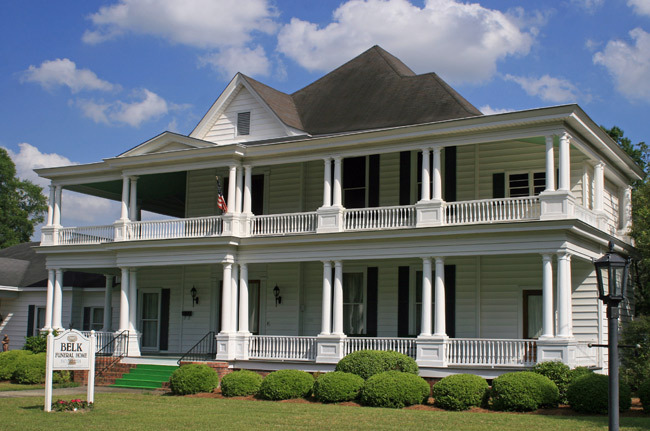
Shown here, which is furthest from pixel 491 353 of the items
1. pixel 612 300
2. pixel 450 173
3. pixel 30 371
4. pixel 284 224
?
pixel 30 371

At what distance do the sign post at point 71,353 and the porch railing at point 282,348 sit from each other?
6882 millimetres

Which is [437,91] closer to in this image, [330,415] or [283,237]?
[283,237]

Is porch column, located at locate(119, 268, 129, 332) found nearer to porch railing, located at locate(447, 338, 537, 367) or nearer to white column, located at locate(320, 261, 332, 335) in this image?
white column, located at locate(320, 261, 332, 335)

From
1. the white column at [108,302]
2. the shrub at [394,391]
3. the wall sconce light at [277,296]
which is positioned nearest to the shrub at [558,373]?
the shrub at [394,391]

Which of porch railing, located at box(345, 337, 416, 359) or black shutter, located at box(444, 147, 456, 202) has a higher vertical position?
black shutter, located at box(444, 147, 456, 202)

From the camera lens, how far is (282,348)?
2319cm

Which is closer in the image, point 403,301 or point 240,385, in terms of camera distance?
point 240,385

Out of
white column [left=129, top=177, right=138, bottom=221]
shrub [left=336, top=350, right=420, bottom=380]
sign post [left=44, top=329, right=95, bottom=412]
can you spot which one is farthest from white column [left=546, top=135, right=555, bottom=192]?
white column [left=129, top=177, right=138, bottom=221]

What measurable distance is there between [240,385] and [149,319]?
33.0 ft

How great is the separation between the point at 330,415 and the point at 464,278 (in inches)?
338

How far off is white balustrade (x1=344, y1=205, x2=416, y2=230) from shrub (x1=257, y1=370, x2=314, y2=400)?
509 cm

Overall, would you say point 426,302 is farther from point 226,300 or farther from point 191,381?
point 191,381

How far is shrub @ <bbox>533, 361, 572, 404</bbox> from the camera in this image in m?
18.0

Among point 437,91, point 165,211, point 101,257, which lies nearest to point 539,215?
point 437,91
